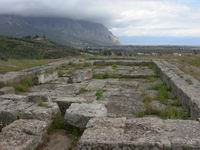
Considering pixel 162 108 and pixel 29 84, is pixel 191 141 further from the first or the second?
pixel 29 84

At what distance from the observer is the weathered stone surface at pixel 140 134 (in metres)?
4.68

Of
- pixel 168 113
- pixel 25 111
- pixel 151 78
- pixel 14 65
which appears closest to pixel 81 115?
pixel 25 111

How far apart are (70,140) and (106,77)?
9.34m

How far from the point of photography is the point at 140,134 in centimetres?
506

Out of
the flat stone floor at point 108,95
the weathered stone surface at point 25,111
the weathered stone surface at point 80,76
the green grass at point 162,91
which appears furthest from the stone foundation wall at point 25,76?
the green grass at point 162,91

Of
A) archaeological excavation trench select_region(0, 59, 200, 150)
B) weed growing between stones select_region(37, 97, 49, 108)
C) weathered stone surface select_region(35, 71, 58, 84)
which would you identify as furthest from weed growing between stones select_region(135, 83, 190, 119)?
weathered stone surface select_region(35, 71, 58, 84)

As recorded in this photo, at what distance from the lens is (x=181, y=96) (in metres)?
8.89

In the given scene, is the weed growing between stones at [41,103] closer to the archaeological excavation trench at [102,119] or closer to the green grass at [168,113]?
the archaeological excavation trench at [102,119]

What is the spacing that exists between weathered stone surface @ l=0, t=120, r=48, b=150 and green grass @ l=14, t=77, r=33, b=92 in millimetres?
5432

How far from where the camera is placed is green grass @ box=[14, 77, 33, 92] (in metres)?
11.5

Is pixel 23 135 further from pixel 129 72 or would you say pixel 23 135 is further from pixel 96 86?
pixel 129 72

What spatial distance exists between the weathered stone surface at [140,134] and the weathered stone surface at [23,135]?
0.81 metres

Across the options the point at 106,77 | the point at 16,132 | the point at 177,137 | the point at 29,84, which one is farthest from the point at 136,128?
the point at 106,77

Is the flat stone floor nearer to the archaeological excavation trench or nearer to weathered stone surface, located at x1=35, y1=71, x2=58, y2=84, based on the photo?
the archaeological excavation trench
